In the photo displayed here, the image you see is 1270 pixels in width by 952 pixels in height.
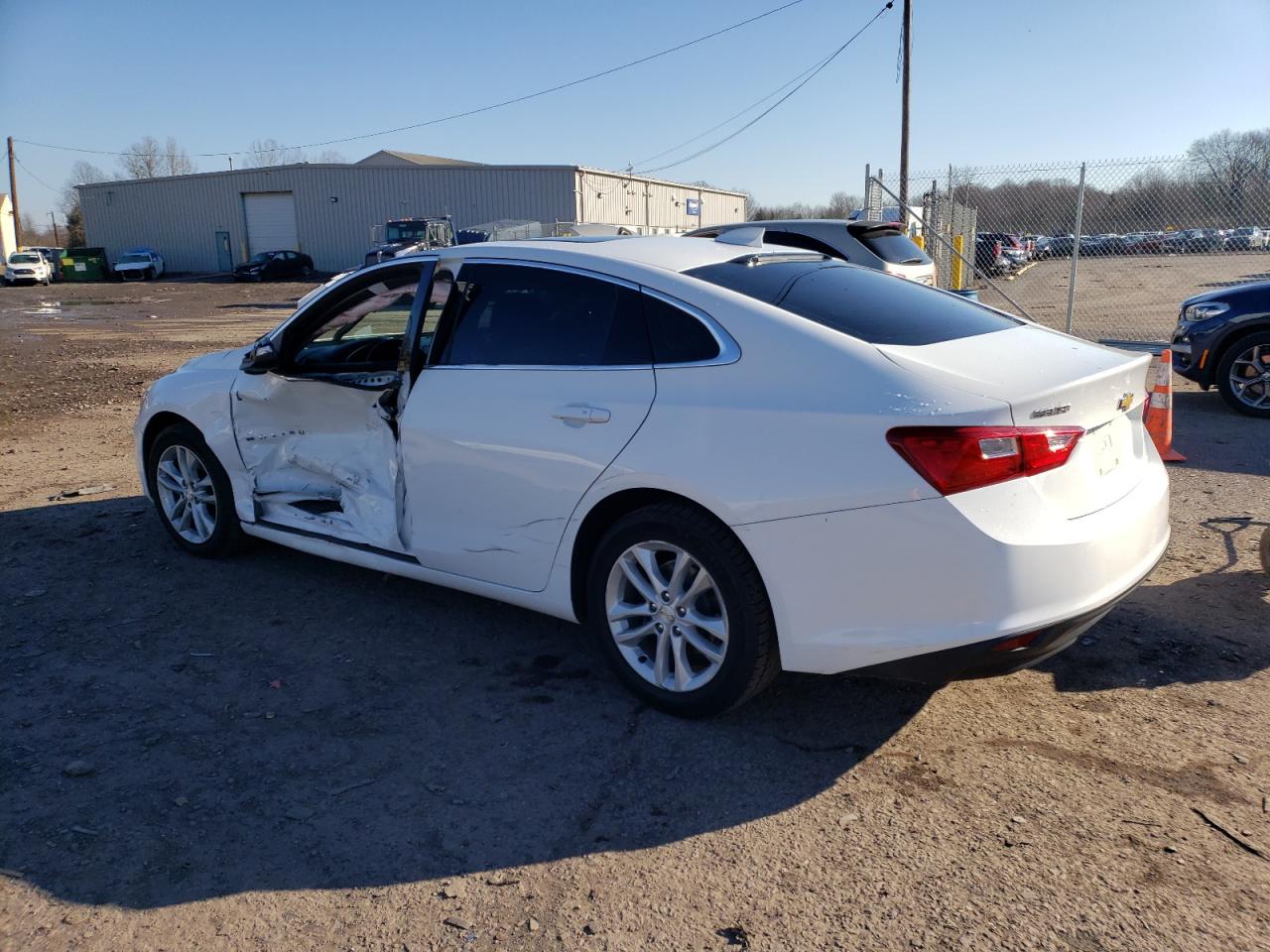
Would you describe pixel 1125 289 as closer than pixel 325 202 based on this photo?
Yes

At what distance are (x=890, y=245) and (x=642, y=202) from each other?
1848 inches

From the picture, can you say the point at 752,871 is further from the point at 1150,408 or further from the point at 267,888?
the point at 1150,408

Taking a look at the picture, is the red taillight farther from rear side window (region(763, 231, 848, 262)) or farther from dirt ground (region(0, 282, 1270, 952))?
rear side window (region(763, 231, 848, 262))

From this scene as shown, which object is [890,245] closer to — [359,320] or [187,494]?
[359,320]

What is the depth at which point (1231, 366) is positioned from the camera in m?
9.11

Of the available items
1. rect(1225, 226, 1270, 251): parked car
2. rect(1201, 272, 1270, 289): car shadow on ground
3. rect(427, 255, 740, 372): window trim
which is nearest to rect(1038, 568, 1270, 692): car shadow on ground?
rect(427, 255, 740, 372): window trim

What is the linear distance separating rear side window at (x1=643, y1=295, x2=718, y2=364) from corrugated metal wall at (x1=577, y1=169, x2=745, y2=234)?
38980 millimetres

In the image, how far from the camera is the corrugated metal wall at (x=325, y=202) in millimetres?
47906

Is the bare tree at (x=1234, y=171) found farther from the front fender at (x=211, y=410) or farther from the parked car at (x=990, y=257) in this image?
the front fender at (x=211, y=410)

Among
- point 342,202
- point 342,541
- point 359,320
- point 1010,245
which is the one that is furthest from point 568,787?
point 342,202

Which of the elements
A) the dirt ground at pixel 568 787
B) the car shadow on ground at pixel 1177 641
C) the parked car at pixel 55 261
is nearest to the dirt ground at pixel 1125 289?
the car shadow on ground at pixel 1177 641

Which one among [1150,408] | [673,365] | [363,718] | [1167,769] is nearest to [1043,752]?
[1167,769]

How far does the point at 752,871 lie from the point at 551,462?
1635 mm

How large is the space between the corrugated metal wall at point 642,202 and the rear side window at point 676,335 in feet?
128
